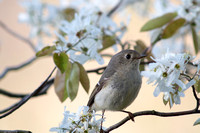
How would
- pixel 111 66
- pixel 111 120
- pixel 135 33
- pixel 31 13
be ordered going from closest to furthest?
pixel 111 66
pixel 31 13
pixel 111 120
pixel 135 33

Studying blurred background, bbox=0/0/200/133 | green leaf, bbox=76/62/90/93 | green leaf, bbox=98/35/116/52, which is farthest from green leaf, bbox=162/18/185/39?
blurred background, bbox=0/0/200/133

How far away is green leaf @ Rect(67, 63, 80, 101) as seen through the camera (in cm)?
86

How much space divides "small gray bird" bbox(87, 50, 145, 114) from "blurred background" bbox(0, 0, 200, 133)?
2.71 feet

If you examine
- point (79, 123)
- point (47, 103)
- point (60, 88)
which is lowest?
point (79, 123)

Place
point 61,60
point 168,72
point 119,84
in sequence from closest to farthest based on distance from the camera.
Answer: point 168,72
point 61,60
point 119,84

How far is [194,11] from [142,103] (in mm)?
1130

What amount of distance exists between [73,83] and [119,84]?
161 mm

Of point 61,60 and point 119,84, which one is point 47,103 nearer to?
point 119,84

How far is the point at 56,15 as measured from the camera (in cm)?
159

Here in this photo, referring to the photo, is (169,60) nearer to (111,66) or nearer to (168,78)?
(168,78)

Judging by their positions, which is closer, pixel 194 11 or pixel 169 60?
pixel 169 60

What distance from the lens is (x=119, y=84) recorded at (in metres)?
0.97

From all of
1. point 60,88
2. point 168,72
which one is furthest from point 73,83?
point 168,72

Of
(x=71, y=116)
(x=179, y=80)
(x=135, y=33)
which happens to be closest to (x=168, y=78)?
(x=179, y=80)
